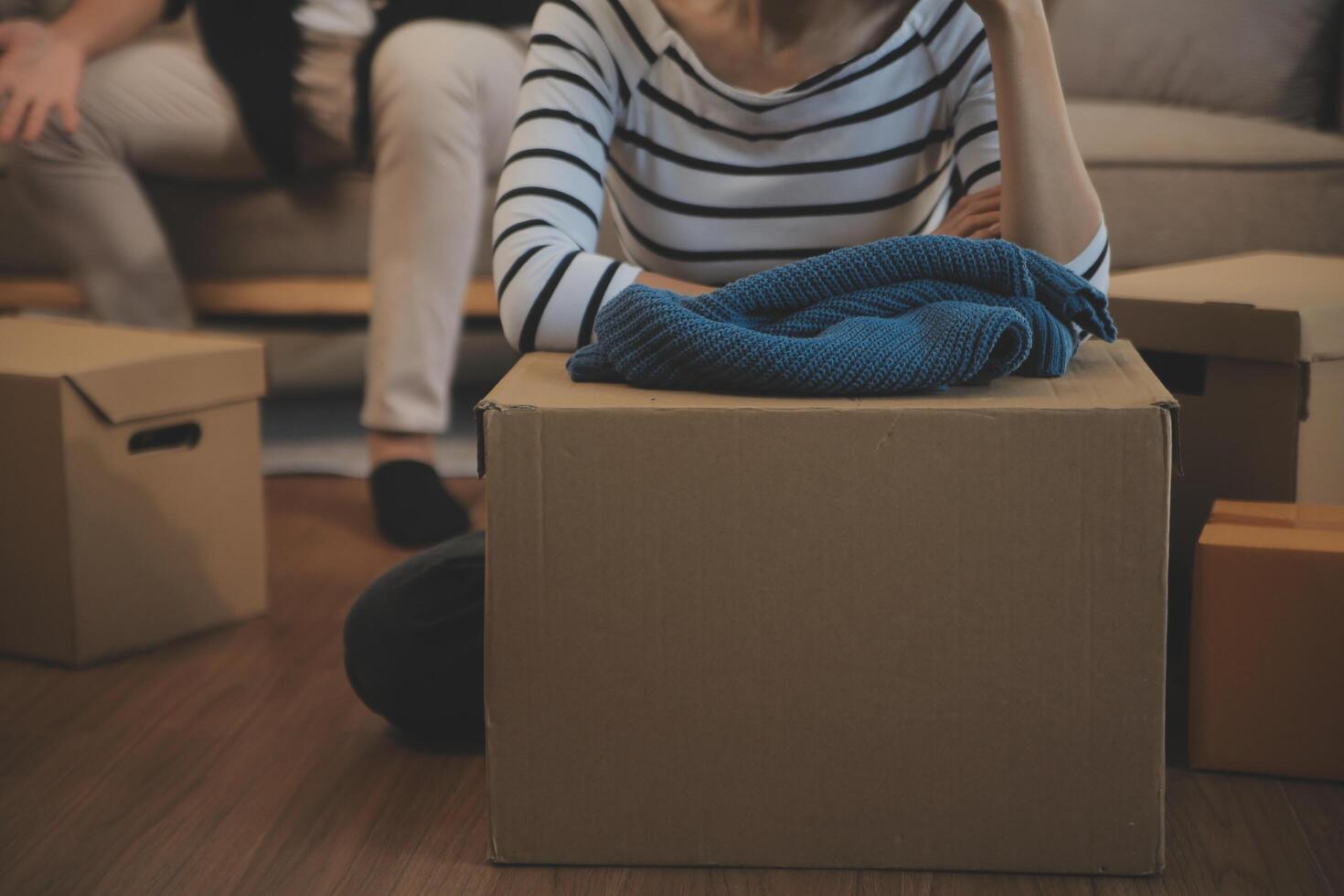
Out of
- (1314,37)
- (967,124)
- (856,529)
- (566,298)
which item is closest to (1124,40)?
(1314,37)

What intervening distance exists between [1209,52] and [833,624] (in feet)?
4.70

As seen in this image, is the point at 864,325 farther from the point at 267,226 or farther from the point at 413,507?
the point at 267,226

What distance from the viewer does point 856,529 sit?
71 cm

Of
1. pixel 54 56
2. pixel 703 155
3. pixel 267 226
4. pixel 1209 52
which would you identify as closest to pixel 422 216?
pixel 267 226

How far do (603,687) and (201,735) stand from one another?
1.32 feet

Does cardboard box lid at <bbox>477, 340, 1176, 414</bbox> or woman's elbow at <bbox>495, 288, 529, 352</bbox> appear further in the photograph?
woman's elbow at <bbox>495, 288, 529, 352</bbox>

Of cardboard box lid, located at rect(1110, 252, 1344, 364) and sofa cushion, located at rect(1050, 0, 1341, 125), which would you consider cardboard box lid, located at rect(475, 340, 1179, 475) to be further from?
sofa cushion, located at rect(1050, 0, 1341, 125)

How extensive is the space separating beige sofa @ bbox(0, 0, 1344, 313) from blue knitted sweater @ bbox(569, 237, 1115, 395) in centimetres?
93

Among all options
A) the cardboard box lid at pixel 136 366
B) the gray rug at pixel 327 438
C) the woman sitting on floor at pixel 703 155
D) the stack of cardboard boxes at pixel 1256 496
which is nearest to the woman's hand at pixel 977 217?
the woman sitting on floor at pixel 703 155

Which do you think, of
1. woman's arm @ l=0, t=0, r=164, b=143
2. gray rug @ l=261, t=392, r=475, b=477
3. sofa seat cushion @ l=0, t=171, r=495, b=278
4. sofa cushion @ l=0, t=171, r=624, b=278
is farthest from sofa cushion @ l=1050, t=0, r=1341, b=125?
woman's arm @ l=0, t=0, r=164, b=143

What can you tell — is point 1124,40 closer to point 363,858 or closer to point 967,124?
point 967,124

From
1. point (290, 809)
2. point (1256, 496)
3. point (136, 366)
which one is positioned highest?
point (136, 366)

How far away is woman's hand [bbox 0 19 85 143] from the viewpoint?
150 centimetres

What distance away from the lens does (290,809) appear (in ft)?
2.87
